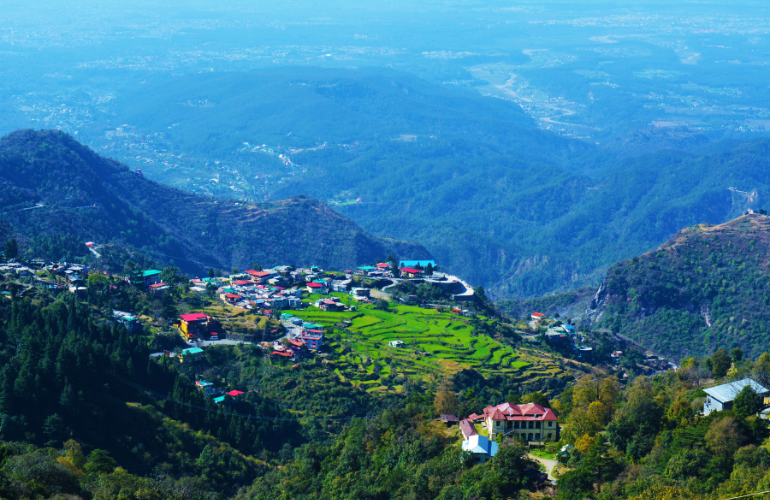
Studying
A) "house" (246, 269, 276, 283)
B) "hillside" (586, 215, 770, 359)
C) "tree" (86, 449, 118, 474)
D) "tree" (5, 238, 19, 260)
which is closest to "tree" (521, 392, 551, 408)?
"tree" (86, 449, 118, 474)

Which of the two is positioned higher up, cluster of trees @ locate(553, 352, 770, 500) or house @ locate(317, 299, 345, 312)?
cluster of trees @ locate(553, 352, 770, 500)

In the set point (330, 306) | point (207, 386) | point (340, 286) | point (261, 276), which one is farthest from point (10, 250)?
point (340, 286)

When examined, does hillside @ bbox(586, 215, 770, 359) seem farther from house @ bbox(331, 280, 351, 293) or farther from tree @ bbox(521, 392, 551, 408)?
tree @ bbox(521, 392, 551, 408)

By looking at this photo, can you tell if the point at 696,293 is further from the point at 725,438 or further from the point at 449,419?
the point at 725,438

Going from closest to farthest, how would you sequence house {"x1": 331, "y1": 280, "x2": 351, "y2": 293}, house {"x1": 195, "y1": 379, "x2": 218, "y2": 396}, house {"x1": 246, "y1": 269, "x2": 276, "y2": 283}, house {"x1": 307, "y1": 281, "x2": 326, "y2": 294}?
house {"x1": 195, "y1": 379, "x2": 218, "y2": 396}, house {"x1": 307, "y1": 281, "x2": 326, "y2": 294}, house {"x1": 331, "y1": 280, "x2": 351, "y2": 293}, house {"x1": 246, "y1": 269, "x2": 276, "y2": 283}

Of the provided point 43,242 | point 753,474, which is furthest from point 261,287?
point 753,474

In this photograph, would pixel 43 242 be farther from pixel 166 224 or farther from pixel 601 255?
Answer: pixel 601 255

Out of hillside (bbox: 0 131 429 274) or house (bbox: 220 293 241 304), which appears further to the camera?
hillside (bbox: 0 131 429 274)
